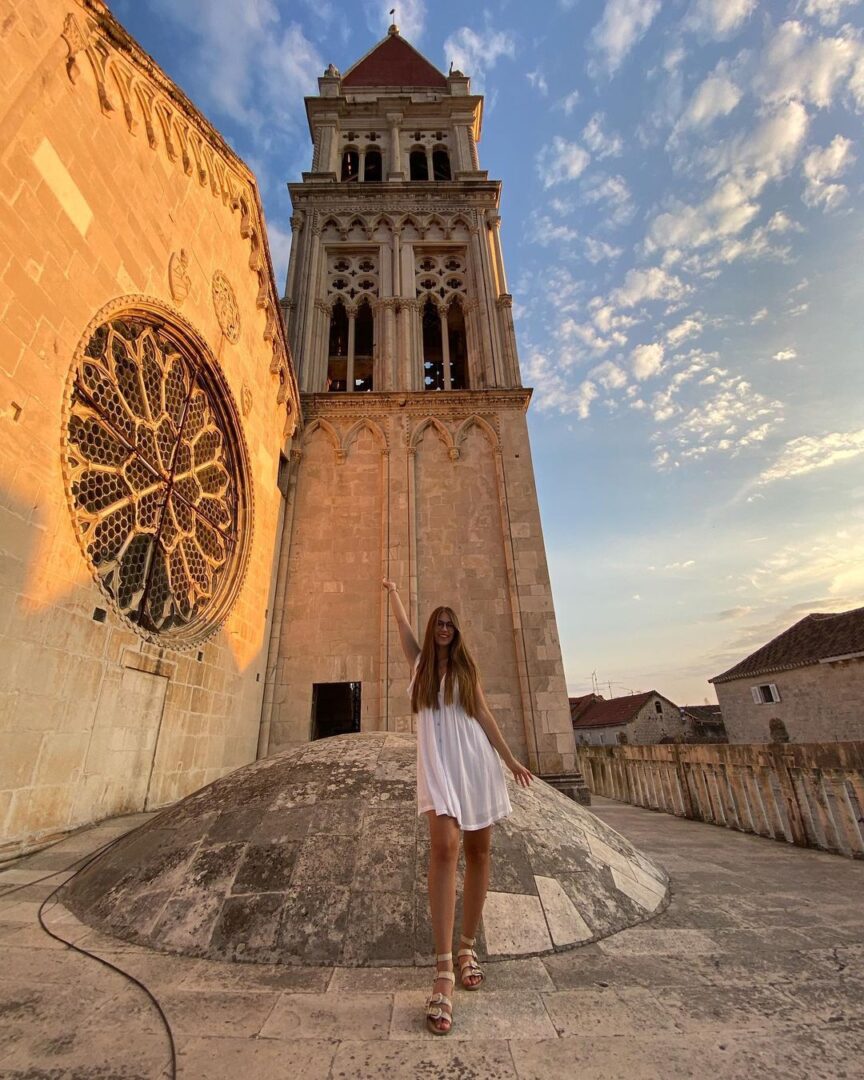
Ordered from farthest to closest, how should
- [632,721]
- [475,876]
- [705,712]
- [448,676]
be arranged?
[705,712]
[632,721]
[448,676]
[475,876]

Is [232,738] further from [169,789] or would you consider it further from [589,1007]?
[589,1007]

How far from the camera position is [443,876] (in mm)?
2309

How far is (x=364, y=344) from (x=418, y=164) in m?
9.13

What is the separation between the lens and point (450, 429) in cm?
1312

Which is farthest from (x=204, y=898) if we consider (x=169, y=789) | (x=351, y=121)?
(x=351, y=121)

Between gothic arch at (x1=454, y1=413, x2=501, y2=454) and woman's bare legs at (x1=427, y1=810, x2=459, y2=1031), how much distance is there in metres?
11.2

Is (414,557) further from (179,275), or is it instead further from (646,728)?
(646,728)

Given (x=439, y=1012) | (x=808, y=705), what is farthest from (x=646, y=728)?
(x=439, y=1012)

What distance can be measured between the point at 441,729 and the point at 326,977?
1324 millimetres

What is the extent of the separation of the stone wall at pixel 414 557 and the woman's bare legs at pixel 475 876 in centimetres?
778

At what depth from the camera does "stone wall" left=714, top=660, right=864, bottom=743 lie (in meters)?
21.6

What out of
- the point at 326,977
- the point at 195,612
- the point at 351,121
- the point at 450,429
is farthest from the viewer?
the point at 351,121

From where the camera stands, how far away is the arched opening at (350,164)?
1973cm

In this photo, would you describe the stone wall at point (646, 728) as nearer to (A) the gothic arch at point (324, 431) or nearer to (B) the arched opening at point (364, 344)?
(B) the arched opening at point (364, 344)
